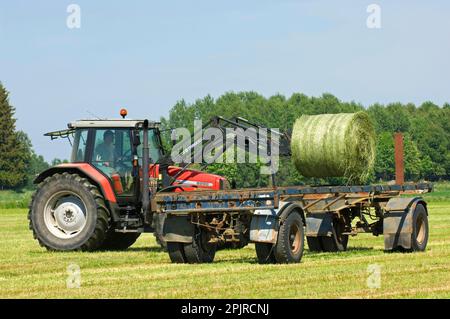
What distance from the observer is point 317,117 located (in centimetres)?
1912

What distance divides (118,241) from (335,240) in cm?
463

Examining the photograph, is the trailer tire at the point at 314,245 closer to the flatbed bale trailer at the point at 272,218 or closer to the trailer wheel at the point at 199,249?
the flatbed bale trailer at the point at 272,218

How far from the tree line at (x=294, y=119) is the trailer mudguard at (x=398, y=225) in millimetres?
60357

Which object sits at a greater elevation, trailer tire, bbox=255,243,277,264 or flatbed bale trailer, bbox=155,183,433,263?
flatbed bale trailer, bbox=155,183,433,263

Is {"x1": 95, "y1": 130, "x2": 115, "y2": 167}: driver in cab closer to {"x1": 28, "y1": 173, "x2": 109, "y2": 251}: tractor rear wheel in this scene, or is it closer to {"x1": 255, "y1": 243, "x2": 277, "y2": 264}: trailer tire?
{"x1": 28, "y1": 173, "x2": 109, "y2": 251}: tractor rear wheel

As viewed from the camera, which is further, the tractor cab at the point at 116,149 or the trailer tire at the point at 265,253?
the tractor cab at the point at 116,149

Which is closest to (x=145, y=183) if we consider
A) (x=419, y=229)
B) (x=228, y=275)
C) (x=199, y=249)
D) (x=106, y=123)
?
(x=106, y=123)

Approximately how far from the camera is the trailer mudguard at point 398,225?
18094mm

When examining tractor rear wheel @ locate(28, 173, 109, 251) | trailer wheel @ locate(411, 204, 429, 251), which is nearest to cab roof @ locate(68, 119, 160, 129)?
tractor rear wheel @ locate(28, 173, 109, 251)

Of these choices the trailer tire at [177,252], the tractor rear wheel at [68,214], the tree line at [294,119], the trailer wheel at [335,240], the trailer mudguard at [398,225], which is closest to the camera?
the trailer tire at [177,252]

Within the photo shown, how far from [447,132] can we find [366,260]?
108995 millimetres

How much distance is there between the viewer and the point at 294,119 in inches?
3962

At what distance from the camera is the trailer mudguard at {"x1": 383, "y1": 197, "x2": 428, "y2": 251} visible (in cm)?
1809

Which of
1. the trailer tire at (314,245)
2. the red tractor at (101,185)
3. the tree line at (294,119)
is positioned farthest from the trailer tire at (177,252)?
the tree line at (294,119)
